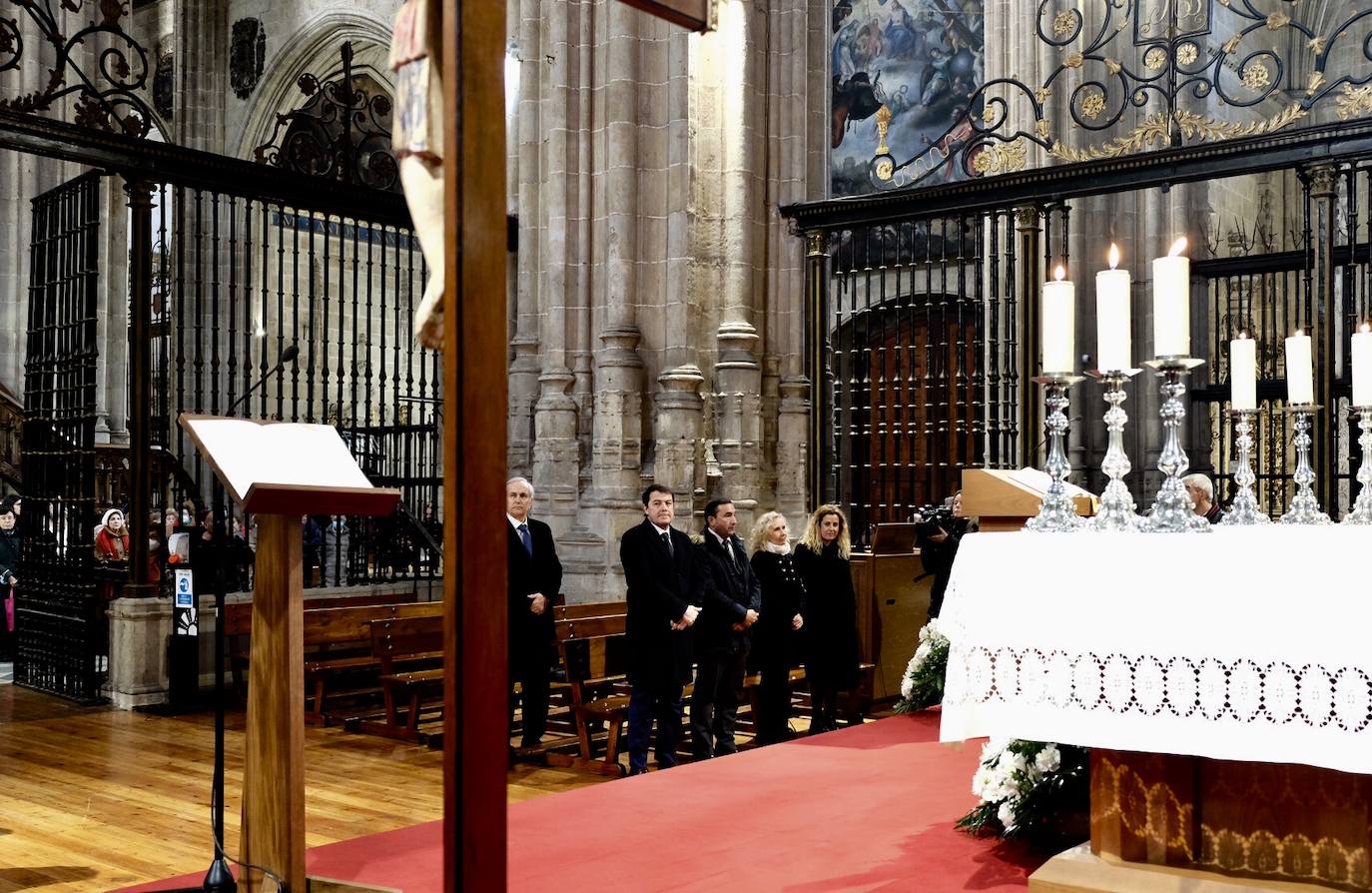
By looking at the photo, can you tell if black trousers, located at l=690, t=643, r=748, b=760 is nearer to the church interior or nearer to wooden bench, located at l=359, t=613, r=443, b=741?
the church interior

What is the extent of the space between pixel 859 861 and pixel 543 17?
8.84 m

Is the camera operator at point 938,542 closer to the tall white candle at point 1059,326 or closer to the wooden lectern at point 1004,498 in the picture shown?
the wooden lectern at point 1004,498

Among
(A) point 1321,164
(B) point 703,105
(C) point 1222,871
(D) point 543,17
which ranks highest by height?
(D) point 543,17

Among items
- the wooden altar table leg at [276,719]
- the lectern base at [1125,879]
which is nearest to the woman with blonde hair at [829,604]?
the lectern base at [1125,879]

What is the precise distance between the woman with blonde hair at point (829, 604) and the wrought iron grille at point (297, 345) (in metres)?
3.68

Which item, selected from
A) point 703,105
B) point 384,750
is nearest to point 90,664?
point 384,750

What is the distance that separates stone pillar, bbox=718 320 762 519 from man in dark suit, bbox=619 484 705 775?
13.4 feet

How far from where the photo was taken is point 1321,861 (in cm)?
334

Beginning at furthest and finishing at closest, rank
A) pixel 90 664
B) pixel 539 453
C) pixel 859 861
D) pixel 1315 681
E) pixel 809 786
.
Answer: pixel 539 453 → pixel 90 664 → pixel 809 786 → pixel 859 861 → pixel 1315 681

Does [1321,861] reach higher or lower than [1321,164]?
lower

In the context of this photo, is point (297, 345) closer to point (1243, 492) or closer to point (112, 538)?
point (112, 538)

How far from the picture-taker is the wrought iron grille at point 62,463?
9.21 metres

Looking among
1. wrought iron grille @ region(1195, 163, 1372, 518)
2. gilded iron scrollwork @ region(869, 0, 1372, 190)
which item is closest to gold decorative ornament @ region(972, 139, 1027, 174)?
gilded iron scrollwork @ region(869, 0, 1372, 190)

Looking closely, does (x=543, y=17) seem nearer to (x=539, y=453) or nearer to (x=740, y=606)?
(x=539, y=453)
